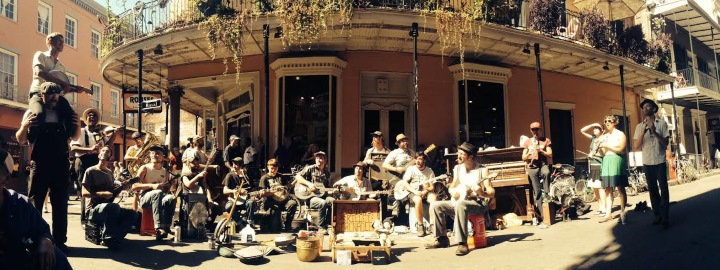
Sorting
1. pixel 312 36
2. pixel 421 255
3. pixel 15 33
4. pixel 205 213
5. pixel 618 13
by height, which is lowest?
pixel 421 255

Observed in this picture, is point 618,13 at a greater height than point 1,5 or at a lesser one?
lesser

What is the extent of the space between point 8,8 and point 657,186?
83.0 feet

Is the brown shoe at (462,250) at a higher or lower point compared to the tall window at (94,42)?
lower

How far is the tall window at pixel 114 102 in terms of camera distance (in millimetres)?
27994

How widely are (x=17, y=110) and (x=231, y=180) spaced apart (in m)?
18.0

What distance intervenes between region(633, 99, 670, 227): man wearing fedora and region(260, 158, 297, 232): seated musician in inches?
219

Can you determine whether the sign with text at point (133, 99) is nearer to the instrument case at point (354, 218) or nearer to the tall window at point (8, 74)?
the instrument case at point (354, 218)

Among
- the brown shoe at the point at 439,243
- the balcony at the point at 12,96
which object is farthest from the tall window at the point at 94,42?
the brown shoe at the point at 439,243

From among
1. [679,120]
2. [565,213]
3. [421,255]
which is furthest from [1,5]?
[679,120]

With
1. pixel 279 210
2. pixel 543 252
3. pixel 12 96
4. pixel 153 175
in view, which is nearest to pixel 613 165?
pixel 543 252

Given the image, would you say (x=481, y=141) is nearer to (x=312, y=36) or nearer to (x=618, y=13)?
(x=312, y=36)

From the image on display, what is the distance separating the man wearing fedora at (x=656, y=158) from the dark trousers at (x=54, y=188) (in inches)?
302

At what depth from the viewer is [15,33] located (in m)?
20.2

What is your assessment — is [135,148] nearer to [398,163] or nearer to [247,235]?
[247,235]
